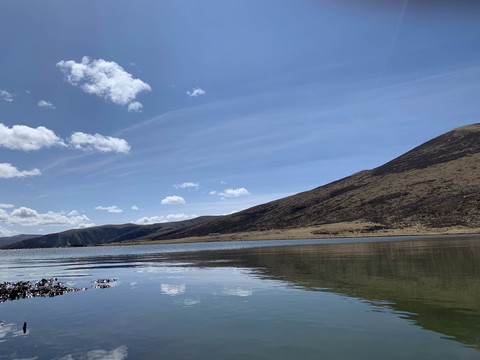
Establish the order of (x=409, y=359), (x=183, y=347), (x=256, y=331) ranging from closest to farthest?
(x=409, y=359) → (x=183, y=347) → (x=256, y=331)

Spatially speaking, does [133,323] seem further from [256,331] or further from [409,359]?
[409,359]

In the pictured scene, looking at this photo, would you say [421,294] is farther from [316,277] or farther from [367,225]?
[367,225]

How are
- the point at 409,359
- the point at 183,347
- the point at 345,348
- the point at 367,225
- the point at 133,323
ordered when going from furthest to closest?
the point at 367,225
the point at 133,323
the point at 183,347
the point at 345,348
the point at 409,359

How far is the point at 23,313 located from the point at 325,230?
178370mm

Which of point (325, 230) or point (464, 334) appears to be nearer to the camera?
point (464, 334)

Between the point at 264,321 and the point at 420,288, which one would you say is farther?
the point at 420,288

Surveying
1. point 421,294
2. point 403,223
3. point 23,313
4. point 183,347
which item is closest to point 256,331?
point 183,347

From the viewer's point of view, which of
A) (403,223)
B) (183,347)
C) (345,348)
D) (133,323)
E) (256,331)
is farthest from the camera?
(403,223)

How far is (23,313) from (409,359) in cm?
2456

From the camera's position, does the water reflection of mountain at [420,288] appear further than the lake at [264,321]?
Yes

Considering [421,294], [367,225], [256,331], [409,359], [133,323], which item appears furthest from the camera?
[367,225]

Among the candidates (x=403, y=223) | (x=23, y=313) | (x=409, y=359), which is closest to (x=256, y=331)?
(x=409, y=359)

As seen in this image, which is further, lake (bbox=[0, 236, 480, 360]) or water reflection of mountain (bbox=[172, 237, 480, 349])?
water reflection of mountain (bbox=[172, 237, 480, 349])

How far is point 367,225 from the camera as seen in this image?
586 feet
